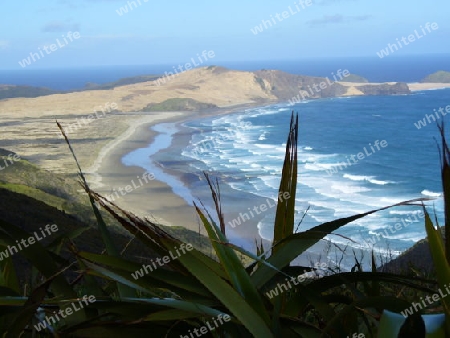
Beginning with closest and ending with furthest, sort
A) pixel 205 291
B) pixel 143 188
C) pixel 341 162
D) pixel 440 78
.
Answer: pixel 205 291, pixel 143 188, pixel 341 162, pixel 440 78

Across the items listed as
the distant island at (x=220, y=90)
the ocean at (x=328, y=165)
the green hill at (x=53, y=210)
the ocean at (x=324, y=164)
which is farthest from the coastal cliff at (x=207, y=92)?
the green hill at (x=53, y=210)

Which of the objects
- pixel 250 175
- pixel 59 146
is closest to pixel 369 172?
pixel 250 175

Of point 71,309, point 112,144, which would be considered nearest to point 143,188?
point 112,144

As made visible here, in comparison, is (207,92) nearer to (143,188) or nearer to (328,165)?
(328,165)

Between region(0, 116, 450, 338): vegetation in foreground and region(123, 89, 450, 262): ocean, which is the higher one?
region(0, 116, 450, 338): vegetation in foreground

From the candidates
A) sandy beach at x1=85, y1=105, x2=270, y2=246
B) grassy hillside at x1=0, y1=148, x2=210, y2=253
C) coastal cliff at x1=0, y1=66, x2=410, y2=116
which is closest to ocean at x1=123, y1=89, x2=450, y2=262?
sandy beach at x1=85, y1=105, x2=270, y2=246

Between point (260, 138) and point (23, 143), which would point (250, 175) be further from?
point (23, 143)

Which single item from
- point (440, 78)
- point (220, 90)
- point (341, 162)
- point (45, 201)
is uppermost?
point (45, 201)

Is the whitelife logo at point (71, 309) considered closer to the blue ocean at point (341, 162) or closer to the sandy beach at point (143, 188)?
the blue ocean at point (341, 162)

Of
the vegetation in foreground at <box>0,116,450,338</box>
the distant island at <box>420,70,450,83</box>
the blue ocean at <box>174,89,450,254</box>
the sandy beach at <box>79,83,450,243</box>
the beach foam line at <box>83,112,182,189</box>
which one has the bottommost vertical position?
the distant island at <box>420,70,450,83</box>

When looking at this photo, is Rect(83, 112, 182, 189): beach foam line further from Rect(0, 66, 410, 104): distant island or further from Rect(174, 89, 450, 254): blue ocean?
Rect(0, 66, 410, 104): distant island
